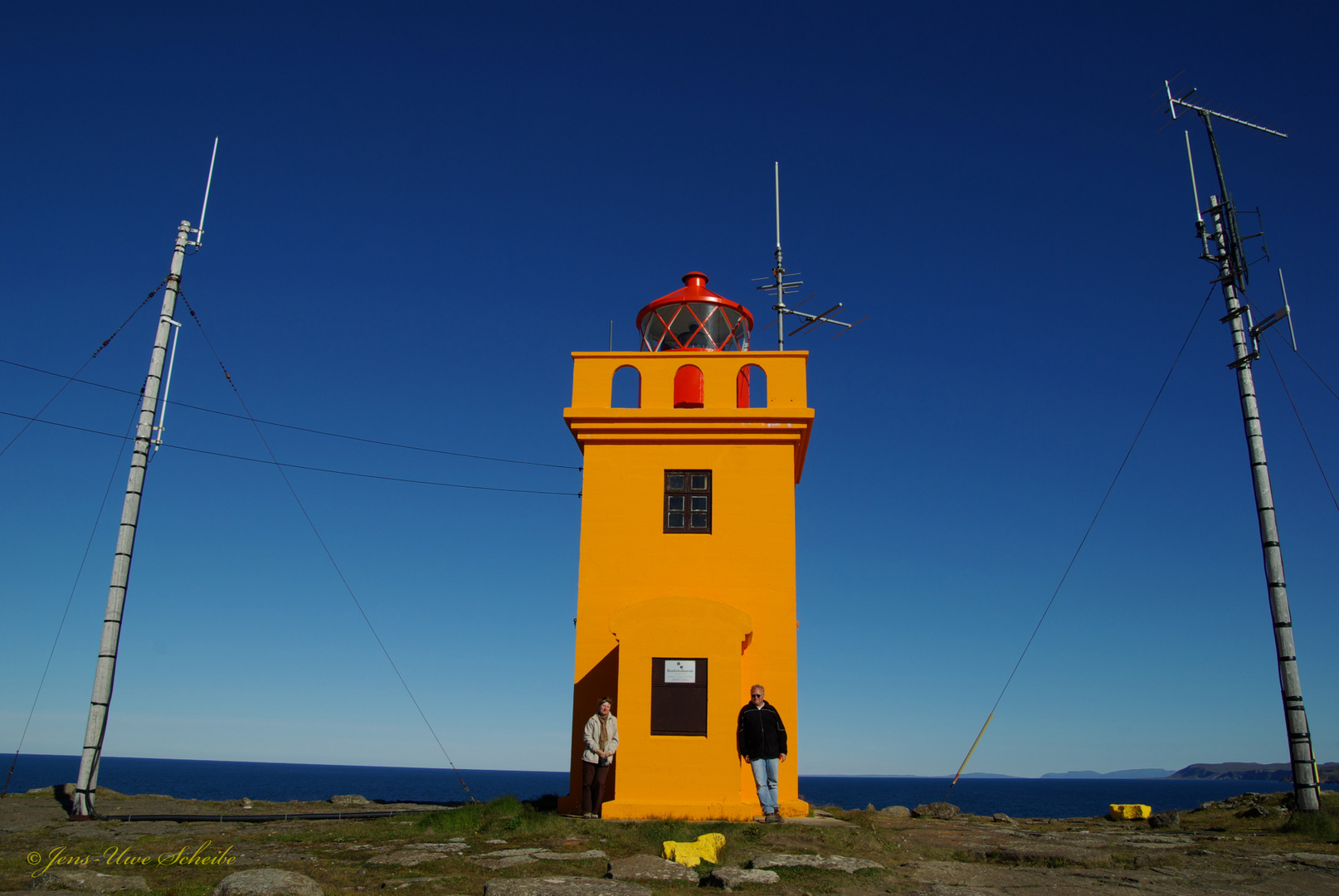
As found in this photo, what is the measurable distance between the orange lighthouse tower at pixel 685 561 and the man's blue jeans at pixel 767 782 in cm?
49

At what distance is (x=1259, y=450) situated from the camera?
1403 cm

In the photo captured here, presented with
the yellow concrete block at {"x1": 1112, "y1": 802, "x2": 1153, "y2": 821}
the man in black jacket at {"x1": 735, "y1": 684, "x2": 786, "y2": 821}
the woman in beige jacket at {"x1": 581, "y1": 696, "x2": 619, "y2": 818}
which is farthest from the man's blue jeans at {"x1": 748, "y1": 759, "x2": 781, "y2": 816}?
the yellow concrete block at {"x1": 1112, "y1": 802, "x2": 1153, "y2": 821}

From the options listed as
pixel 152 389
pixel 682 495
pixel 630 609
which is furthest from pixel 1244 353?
pixel 152 389

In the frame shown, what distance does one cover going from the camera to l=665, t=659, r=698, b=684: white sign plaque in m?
11.6

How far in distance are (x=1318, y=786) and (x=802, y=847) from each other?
8891mm

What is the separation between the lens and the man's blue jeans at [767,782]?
35.3 ft

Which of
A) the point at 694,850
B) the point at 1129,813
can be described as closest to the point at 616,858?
the point at 694,850

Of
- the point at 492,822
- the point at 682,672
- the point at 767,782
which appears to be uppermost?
the point at 682,672

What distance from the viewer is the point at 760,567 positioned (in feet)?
42.8

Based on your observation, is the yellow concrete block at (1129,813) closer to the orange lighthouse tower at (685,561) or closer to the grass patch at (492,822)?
the orange lighthouse tower at (685,561)

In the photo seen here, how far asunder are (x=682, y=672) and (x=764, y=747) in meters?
1.46

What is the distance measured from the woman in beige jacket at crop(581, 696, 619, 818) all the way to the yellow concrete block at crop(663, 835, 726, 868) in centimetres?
310

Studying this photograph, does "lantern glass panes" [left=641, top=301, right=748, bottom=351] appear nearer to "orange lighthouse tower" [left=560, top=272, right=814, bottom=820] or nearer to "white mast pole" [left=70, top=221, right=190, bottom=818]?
"orange lighthouse tower" [left=560, top=272, right=814, bottom=820]

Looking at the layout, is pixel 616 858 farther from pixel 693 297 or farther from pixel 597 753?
pixel 693 297
